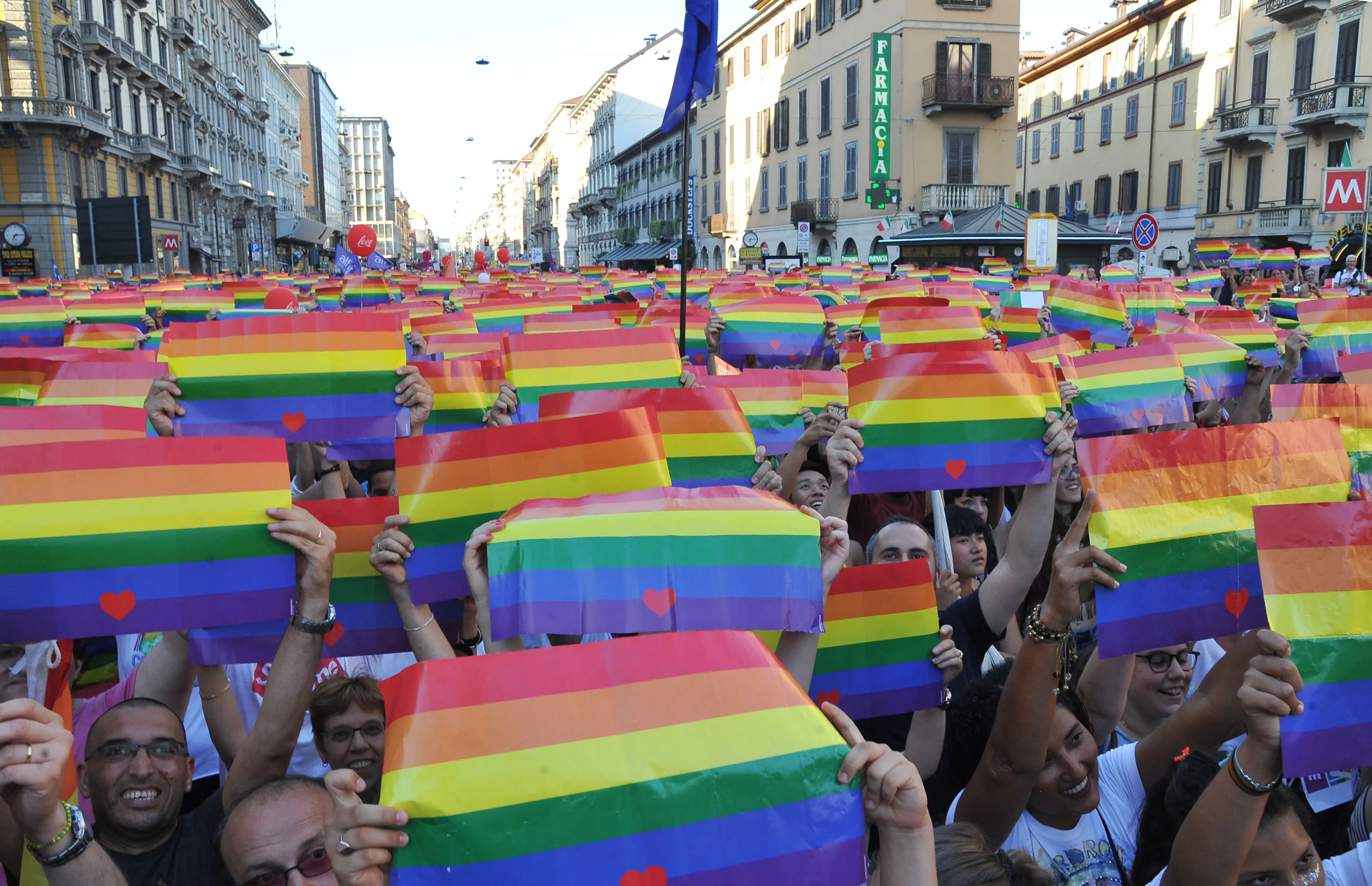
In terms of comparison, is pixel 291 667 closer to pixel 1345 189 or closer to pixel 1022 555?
pixel 1022 555

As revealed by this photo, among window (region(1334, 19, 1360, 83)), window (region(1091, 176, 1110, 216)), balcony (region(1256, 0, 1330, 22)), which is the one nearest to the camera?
window (region(1334, 19, 1360, 83))

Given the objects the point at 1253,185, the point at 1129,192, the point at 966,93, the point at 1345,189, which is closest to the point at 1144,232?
the point at 1345,189

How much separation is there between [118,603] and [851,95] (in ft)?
128

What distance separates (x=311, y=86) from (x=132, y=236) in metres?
104

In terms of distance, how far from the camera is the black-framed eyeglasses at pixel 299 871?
2.42 meters

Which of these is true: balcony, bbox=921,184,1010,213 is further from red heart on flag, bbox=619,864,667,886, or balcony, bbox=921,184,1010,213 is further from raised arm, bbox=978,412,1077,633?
red heart on flag, bbox=619,864,667,886

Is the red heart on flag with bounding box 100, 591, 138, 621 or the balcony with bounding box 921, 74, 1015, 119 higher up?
the balcony with bounding box 921, 74, 1015, 119

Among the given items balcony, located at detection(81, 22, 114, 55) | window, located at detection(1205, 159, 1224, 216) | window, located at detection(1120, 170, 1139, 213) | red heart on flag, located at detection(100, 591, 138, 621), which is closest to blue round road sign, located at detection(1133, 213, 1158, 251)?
red heart on flag, located at detection(100, 591, 138, 621)

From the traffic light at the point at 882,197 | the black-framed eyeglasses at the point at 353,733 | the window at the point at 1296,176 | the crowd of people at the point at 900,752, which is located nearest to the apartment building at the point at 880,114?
the traffic light at the point at 882,197

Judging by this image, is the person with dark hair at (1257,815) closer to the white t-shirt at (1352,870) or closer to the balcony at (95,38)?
the white t-shirt at (1352,870)

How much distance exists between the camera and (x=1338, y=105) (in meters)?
34.0

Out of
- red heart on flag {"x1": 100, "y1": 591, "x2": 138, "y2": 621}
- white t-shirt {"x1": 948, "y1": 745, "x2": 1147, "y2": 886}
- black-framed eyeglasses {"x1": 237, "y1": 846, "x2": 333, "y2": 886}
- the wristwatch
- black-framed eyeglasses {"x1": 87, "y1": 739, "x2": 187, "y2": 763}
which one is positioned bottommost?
white t-shirt {"x1": 948, "y1": 745, "x2": 1147, "y2": 886}

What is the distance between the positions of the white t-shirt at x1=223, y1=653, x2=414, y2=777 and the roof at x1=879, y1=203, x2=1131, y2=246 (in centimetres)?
2781

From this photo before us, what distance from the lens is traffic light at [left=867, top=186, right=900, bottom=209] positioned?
115 ft
